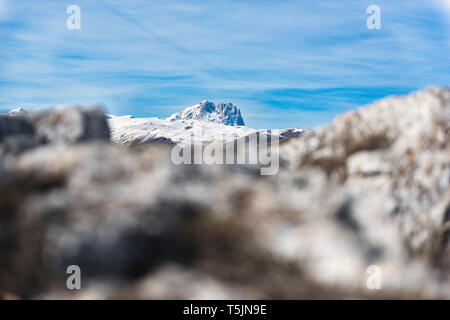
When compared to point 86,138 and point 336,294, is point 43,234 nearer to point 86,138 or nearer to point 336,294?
point 86,138

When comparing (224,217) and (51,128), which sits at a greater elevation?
(51,128)

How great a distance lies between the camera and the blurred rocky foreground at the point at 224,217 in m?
10.6

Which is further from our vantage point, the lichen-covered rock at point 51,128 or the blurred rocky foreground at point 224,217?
the lichen-covered rock at point 51,128

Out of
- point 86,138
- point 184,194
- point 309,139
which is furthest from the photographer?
point 309,139

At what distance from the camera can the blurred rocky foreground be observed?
34.9ft

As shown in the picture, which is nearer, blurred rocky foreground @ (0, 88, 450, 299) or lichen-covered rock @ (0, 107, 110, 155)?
blurred rocky foreground @ (0, 88, 450, 299)

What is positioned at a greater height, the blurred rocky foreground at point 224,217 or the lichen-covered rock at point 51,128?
the lichen-covered rock at point 51,128

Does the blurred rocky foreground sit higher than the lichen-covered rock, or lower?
lower

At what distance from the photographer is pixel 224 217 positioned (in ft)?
37.1

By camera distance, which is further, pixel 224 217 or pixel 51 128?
pixel 51 128

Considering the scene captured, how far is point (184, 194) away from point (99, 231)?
8.33 ft

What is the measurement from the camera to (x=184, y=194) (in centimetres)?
1140
